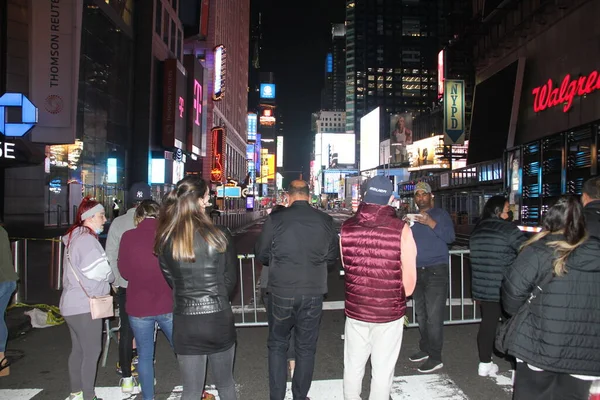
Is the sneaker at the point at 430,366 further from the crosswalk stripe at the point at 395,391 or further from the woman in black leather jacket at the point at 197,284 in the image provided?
the woman in black leather jacket at the point at 197,284

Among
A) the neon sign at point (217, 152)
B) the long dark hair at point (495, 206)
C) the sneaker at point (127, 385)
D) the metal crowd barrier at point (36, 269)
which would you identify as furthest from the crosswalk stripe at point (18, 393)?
the neon sign at point (217, 152)

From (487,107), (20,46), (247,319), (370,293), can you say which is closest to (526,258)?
(370,293)

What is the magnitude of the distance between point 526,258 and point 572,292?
1.16 feet

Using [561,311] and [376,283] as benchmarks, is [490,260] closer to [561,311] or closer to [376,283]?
[376,283]

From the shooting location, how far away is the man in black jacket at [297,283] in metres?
4.43

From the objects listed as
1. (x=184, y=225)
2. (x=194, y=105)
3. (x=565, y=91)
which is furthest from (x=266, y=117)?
(x=184, y=225)

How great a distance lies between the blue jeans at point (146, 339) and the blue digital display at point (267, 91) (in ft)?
594

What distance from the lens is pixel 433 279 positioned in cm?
611

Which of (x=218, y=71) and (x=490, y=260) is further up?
(x=218, y=71)

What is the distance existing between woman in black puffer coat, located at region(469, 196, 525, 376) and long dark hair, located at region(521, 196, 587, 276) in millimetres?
2223

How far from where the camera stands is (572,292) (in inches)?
127

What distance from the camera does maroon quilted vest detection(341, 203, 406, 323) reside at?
13.2ft

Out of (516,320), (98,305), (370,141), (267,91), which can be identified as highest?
(267,91)

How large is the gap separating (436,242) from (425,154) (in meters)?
73.2
